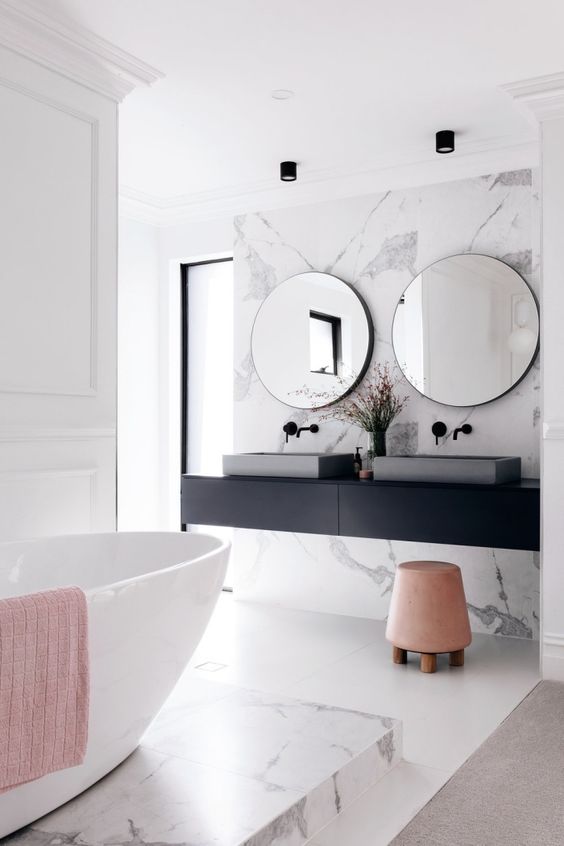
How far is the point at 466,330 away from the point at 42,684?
2.90 m

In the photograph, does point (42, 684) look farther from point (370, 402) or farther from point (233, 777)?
point (370, 402)

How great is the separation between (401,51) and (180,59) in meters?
0.82

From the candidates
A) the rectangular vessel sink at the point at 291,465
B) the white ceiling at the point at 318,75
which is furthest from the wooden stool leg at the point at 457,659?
the white ceiling at the point at 318,75

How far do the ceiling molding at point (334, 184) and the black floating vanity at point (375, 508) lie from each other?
1.58 m

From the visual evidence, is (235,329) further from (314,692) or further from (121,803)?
(121,803)

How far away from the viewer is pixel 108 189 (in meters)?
3.22

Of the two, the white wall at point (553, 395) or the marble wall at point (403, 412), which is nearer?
the white wall at point (553, 395)

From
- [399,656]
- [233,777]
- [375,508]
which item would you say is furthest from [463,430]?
[233,777]

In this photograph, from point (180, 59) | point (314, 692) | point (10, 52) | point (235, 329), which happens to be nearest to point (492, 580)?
point (314, 692)

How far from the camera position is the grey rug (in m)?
2.10

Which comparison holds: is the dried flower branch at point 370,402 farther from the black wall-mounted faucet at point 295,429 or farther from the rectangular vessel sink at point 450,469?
the rectangular vessel sink at point 450,469

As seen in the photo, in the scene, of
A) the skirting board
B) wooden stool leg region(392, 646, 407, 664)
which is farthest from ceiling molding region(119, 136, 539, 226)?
wooden stool leg region(392, 646, 407, 664)

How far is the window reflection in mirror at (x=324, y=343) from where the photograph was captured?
4523 mm

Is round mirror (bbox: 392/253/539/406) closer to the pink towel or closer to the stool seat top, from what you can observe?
the stool seat top
